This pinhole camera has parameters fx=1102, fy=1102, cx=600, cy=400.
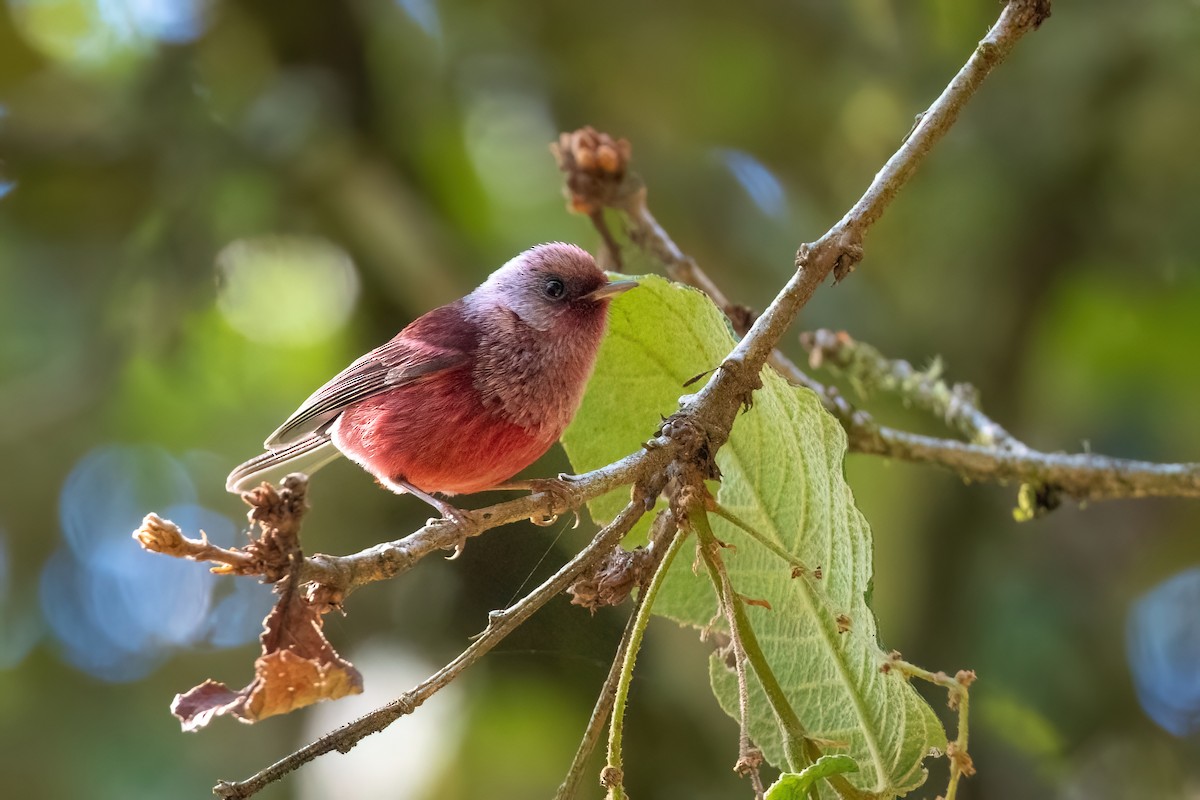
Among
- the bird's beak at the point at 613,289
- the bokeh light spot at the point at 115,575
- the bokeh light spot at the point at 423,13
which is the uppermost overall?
the bokeh light spot at the point at 423,13

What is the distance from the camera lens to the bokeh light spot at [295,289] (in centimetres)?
454

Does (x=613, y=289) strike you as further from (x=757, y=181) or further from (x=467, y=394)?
(x=757, y=181)

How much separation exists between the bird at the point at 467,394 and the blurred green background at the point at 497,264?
1.14 meters

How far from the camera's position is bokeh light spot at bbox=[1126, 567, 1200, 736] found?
404 centimetres

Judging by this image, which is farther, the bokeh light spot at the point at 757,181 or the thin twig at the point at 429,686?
the bokeh light spot at the point at 757,181

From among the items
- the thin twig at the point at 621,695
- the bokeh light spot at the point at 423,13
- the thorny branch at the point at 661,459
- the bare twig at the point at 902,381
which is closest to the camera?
the thorny branch at the point at 661,459

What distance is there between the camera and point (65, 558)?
15.8ft

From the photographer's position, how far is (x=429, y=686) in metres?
1.34

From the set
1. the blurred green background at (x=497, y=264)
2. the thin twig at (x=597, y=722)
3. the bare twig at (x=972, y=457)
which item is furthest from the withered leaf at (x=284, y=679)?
the blurred green background at (x=497, y=264)

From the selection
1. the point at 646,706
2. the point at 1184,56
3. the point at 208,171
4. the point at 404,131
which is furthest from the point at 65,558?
the point at 1184,56

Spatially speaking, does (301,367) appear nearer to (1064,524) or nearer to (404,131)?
(404,131)

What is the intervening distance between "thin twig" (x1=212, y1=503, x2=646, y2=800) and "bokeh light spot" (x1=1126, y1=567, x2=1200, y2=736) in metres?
3.36

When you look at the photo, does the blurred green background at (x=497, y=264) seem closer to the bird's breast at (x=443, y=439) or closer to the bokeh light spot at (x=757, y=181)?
the bokeh light spot at (x=757, y=181)

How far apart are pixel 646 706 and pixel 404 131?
2650 mm
